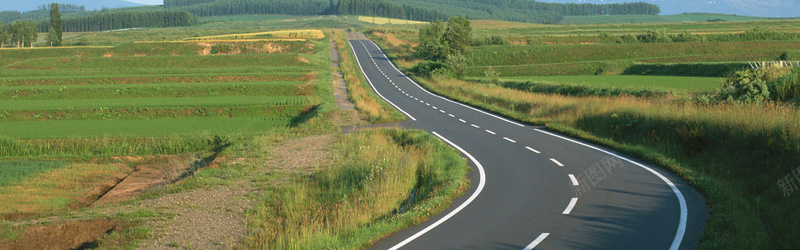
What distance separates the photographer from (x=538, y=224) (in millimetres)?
11781

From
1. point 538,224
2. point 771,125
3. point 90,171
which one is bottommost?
point 90,171

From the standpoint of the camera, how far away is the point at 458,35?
72812 mm

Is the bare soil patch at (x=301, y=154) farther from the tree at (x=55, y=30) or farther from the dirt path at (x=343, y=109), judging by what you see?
the tree at (x=55, y=30)

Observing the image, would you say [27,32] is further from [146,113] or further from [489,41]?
[146,113]

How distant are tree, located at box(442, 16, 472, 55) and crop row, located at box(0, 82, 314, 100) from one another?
3166 centimetres

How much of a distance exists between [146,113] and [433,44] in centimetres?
5204

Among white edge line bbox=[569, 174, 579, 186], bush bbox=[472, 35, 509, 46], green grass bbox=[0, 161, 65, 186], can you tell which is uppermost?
bush bbox=[472, 35, 509, 46]

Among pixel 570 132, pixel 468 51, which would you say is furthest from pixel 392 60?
pixel 570 132

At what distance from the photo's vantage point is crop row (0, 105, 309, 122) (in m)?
33.6

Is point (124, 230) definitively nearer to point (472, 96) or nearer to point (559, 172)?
point (559, 172)

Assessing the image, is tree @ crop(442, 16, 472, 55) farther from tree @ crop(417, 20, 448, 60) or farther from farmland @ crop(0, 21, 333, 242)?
farmland @ crop(0, 21, 333, 242)

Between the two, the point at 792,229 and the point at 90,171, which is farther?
the point at 90,171

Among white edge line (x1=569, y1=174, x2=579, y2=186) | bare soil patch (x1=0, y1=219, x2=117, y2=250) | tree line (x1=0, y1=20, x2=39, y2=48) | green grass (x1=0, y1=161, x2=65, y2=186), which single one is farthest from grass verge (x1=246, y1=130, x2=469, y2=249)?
tree line (x1=0, y1=20, x2=39, y2=48)

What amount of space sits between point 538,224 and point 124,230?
8945 mm
